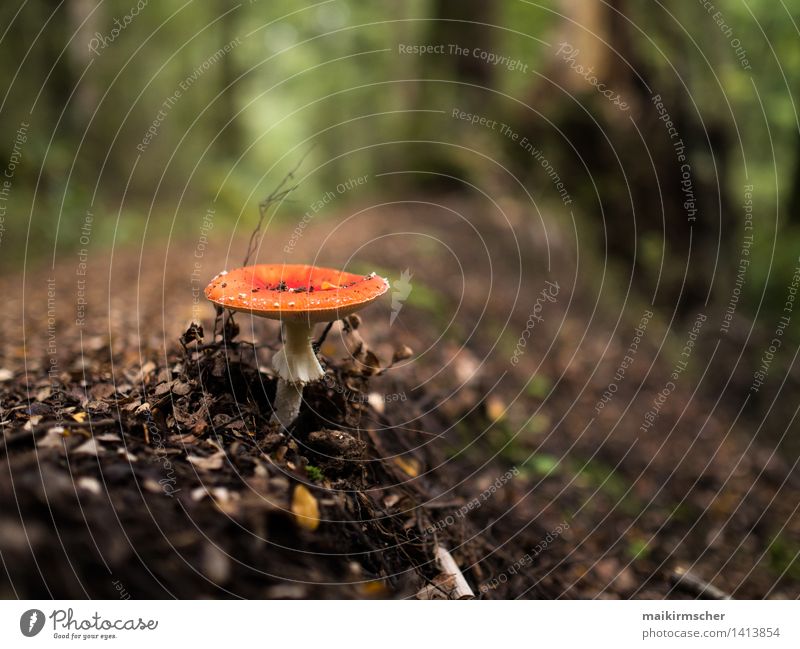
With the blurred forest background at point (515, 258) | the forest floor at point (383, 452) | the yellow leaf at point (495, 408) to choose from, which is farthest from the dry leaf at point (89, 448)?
the yellow leaf at point (495, 408)

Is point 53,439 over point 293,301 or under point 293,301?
under

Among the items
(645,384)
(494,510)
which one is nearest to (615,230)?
(645,384)

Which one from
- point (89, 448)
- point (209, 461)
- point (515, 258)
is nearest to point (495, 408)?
point (209, 461)

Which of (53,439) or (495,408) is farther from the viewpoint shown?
(495,408)

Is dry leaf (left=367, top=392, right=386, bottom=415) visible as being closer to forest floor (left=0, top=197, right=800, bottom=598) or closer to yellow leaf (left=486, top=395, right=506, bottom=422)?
forest floor (left=0, top=197, right=800, bottom=598)

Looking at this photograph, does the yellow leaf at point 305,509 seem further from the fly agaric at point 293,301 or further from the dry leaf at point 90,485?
the dry leaf at point 90,485

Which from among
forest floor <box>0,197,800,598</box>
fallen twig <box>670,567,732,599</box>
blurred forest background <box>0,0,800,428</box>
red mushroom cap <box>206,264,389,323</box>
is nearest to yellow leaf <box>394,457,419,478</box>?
forest floor <box>0,197,800,598</box>

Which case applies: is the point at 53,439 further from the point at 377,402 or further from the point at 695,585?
the point at 695,585
